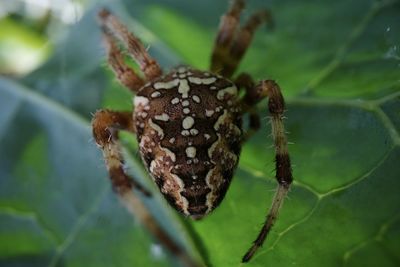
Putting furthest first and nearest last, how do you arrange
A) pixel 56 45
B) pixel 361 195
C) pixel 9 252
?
1. pixel 56 45
2. pixel 9 252
3. pixel 361 195

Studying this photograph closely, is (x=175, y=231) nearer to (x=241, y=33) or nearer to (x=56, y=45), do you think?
(x=241, y=33)

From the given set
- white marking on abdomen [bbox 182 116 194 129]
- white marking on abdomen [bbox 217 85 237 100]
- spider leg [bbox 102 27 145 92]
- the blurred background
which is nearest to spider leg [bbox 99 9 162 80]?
spider leg [bbox 102 27 145 92]

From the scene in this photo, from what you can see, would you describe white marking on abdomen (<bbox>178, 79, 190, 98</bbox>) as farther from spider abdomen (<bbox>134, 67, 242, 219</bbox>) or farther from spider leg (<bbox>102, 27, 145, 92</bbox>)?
spider leg (<bbox>102, 27, 145, 92</bbox>)

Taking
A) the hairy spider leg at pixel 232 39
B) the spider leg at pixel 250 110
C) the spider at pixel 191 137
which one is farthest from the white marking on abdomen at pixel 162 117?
the hairy spider leg at pixel 232 39

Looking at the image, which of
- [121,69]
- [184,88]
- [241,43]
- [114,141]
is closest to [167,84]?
[184,88]

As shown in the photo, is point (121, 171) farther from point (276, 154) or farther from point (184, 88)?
point (276, 154)

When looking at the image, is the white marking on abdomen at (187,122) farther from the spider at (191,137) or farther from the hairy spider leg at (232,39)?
the hairy spider leg at (232,39)

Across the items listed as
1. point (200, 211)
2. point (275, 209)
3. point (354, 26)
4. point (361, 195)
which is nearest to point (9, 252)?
point (200, 211)

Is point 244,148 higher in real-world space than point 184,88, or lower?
lower
